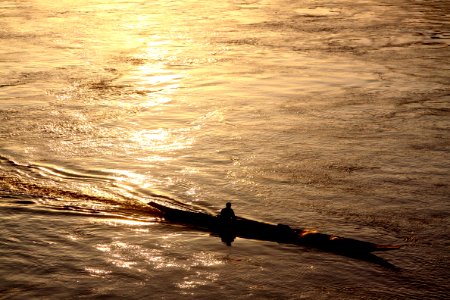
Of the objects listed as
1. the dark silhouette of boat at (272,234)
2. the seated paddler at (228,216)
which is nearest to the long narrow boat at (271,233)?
the dark silhouette of boat at (272,234)

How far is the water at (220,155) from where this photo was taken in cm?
1431

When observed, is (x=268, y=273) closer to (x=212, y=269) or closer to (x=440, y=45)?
(x=212, y=269)

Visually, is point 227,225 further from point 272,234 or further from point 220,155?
point 220,155

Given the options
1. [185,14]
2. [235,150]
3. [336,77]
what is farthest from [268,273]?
[185,14]

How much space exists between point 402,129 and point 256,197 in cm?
717

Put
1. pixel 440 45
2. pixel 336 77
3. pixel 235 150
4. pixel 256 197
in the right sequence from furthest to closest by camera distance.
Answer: pixel 440 45, pixel 336 77, pixel 235 150, pixel 256 197

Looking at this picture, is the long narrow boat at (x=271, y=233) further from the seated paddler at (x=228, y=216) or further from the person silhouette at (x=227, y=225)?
the seated paddler at (x=228, y=216)

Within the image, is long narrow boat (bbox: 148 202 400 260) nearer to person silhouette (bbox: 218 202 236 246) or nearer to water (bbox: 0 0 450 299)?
person silhouette (bbox: 218 202 236 246)

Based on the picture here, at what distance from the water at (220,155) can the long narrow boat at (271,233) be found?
8.2 inches

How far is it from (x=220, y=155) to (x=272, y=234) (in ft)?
20.2

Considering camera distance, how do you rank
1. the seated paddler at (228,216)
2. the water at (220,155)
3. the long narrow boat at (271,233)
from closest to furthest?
the water at (220,155) < the long narrow boat at (271,233) < the seated paddler at (228,216)

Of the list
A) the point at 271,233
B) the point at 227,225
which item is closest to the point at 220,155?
→ the point at 227,225

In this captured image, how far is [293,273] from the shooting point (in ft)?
46.9

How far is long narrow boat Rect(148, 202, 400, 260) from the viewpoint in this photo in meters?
14.5
